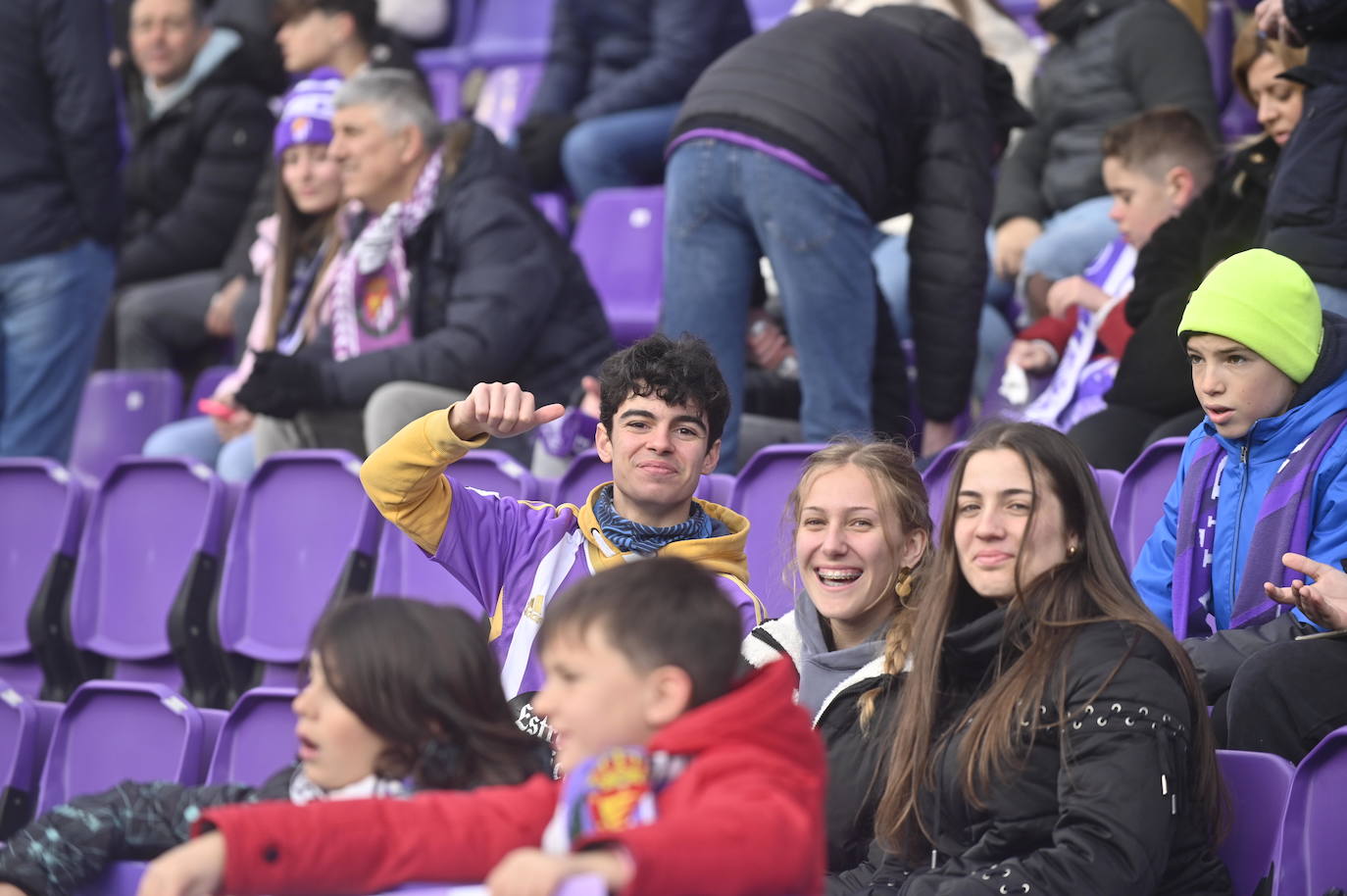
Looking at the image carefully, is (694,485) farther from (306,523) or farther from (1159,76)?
(1159,76)

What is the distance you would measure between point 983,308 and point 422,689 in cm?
318

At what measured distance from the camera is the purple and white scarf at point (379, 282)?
4.80 metres

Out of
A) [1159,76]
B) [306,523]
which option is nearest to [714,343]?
[306,523]

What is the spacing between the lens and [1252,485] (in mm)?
3055

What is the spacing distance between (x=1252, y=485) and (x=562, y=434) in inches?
71.0

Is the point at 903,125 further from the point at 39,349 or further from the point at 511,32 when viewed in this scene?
the point at 511,32

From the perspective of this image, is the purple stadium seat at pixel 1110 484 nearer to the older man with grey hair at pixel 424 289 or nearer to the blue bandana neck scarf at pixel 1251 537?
the blue bandana neck scarf at pixel 1251 537

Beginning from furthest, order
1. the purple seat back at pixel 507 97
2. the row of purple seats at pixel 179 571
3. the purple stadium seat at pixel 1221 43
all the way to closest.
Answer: the purple seat back at pixel 507 97 → the purple stadium seat at pixel 1221 43 → the row of purple seats at pixel 179 571

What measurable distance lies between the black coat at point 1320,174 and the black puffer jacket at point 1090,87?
4.77ft

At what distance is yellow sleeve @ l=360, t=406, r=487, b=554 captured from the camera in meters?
2.96

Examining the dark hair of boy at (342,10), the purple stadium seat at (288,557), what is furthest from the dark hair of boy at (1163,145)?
the dark hair of boy at (342,10)

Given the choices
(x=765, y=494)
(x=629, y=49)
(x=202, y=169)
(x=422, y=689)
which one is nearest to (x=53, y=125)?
(x=202, y=169)

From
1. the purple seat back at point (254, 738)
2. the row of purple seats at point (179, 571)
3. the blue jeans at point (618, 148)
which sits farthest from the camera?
the blue jeans at point (618, 148)

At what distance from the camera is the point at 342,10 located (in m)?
6.18
